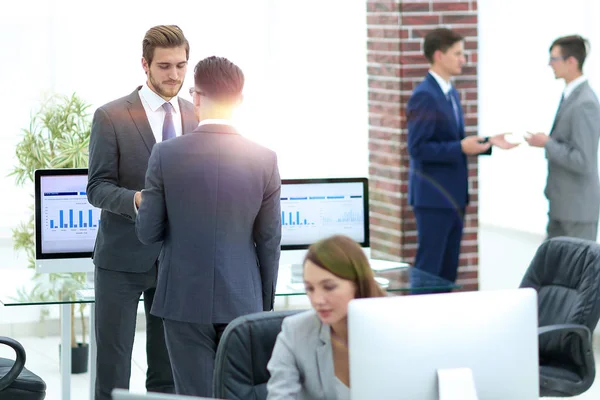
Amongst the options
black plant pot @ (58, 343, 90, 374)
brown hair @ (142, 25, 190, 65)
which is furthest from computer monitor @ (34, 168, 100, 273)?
black plant pot @ (58, 343, 90, 374)

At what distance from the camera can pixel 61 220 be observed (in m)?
4.28

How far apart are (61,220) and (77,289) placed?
0.34m

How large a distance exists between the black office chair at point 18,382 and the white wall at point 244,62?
98.2 inches

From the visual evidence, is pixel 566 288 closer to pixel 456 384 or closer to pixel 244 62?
pixel 456 384

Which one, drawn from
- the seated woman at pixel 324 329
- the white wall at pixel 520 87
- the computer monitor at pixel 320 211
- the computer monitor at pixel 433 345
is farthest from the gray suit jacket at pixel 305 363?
the white wall at pixel 520 87

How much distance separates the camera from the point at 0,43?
6.02m

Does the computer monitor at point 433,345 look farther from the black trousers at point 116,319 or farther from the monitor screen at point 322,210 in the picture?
the monitor screen at point 322,210

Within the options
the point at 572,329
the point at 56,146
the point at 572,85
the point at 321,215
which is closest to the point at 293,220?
the point at 321,215

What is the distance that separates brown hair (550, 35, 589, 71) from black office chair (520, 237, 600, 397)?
2.11 metres

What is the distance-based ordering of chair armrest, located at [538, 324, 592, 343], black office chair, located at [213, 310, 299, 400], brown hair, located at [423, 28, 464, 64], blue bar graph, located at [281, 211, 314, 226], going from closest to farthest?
black office chair, located at [213, 310, 299, 400], chair armrest, located at [538, 324, 592, 343], blue bar graph, located at [281, 211, 314, 226], brown hair, located at [423, 28, 464, 64]

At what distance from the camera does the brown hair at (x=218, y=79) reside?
3.13 m

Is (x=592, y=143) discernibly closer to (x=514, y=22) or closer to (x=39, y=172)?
(x=514, y=22)

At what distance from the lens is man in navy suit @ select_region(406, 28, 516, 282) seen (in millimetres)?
6070

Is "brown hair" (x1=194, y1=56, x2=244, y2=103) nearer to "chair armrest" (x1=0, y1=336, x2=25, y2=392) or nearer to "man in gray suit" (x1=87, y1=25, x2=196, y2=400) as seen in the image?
"man in gray suit" (x1=87, y1=25, x2=196, y2=400)
